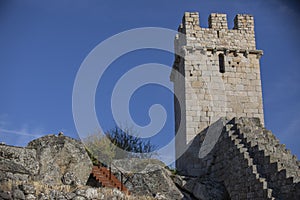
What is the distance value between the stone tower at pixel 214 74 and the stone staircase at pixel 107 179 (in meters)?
3.91

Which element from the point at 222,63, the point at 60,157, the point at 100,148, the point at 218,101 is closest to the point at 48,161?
the point at 60,157

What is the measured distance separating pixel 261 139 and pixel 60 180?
696cm

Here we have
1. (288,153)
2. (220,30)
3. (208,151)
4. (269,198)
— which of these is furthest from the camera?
(220,30)

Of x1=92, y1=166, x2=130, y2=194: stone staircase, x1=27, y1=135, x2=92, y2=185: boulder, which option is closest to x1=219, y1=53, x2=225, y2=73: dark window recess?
x1=92, y1=166, x2=130, y2=194: stone staircase

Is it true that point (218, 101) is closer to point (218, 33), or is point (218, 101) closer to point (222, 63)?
point (222, 63)

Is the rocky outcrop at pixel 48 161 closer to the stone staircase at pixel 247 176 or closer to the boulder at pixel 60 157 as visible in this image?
the boulder at pixel 60 157

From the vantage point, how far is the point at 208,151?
59.8 ft

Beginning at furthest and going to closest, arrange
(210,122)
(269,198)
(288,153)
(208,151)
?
(210,122)
(208,151)
(288,153)
(269,198)

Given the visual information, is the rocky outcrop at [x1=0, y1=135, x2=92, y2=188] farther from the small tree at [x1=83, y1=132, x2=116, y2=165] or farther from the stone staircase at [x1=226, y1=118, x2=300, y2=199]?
the stone staircase at [x1=226, y1=118, x2=300, y2=199]

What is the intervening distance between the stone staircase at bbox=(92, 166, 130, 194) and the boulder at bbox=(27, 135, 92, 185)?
0.38 m

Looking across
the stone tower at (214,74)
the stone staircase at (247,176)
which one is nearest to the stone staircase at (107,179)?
Result: the stone staircase at (247,176)

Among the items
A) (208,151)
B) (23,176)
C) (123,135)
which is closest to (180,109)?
(208,151)

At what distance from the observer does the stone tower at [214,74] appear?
19594mm

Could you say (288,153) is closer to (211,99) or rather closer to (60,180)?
(211,99)
